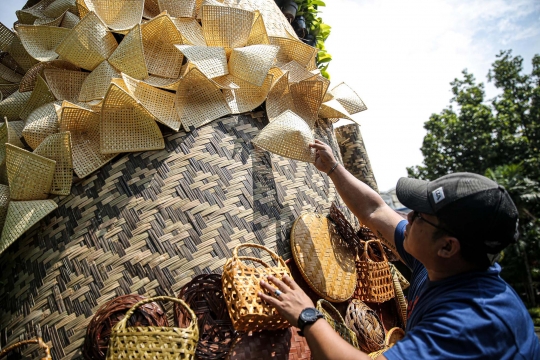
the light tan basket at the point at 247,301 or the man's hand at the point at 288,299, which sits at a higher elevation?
the man's hand at the point at 288,299

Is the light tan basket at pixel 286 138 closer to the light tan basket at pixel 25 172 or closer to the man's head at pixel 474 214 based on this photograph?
the man's head at pixel 474 214

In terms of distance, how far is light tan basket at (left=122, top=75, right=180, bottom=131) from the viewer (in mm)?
1512

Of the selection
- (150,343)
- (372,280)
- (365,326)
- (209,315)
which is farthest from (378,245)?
(150,343)

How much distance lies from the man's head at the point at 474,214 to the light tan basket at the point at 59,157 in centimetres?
115

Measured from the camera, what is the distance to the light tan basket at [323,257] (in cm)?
144

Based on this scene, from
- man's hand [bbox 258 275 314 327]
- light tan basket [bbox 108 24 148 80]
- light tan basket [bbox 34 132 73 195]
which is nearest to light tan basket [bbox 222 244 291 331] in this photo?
man's hand [bbox 258 275 314 327]

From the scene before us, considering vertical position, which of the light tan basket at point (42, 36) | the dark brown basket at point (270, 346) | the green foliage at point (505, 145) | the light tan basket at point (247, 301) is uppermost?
the light tan basket at point (42, 36)

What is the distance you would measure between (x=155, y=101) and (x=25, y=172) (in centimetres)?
49

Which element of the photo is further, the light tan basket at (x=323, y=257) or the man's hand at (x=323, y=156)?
the man's hand at (x=323, y=156)

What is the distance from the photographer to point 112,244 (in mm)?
1345

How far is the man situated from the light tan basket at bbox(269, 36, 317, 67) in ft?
3.14

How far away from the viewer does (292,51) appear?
194 cm

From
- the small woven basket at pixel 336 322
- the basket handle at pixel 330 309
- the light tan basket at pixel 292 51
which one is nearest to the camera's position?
the small woven basket at pixel 336 322

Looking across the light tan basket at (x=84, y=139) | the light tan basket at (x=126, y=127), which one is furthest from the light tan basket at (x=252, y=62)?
the light tan basket at (x=84, y=139)
